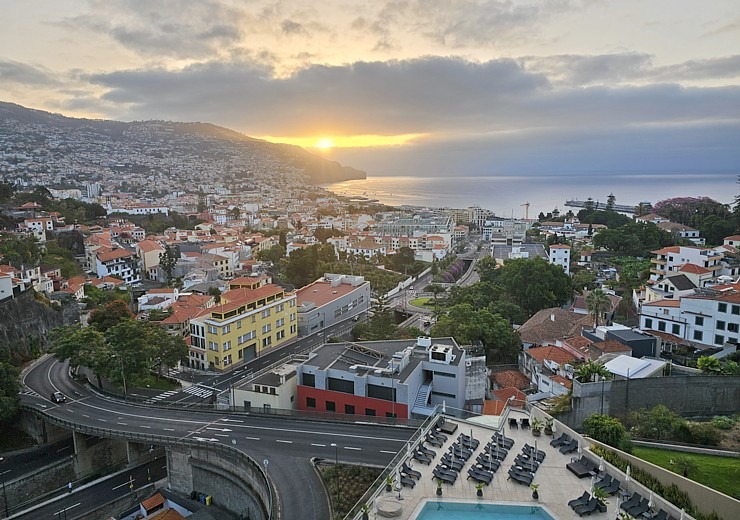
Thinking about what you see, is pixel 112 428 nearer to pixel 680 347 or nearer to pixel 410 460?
pixel 410 460

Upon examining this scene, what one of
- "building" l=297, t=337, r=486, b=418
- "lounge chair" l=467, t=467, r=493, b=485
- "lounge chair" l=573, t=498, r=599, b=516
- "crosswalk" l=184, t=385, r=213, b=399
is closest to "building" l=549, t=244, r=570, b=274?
"building" l=297, t=337, r=486, b=418

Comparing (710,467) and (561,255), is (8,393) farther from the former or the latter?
(561,255)

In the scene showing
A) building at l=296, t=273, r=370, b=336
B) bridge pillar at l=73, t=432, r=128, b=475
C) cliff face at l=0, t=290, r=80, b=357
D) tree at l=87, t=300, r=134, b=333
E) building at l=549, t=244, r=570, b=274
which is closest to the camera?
bridge pillar at l=73, t=432, r=128, b=475

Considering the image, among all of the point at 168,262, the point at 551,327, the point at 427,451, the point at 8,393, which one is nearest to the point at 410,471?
the point at 427,451

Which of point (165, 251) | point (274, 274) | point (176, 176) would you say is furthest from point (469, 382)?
point (176, 176)

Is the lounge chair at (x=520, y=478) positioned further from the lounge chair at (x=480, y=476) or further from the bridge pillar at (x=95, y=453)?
the bridge pillar at (x=95, y=453)

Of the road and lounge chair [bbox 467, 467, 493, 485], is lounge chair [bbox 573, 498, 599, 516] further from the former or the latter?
the road
